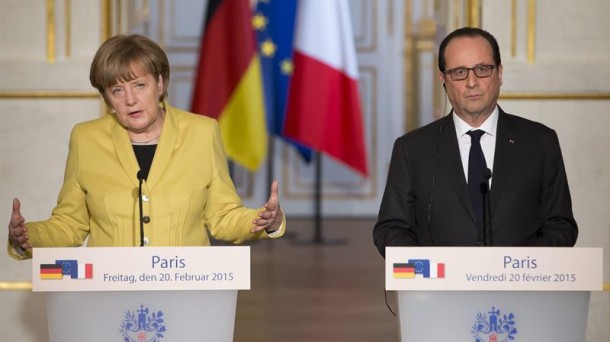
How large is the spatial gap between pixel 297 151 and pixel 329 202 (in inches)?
24.0

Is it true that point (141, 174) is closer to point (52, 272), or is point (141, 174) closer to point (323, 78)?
point (52, 272)

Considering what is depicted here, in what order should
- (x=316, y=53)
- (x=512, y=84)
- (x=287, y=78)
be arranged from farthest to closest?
(x=287, y=78), (x=316, y=53), (x=512, y=84)

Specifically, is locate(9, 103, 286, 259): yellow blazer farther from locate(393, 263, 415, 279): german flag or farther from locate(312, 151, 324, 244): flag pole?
locate(312, 151, 324, 244): flag pole

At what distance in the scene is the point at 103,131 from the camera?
2.92 meters

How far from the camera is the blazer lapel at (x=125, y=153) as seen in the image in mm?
2828

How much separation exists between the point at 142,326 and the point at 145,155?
0.70m

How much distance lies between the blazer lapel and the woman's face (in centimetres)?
4

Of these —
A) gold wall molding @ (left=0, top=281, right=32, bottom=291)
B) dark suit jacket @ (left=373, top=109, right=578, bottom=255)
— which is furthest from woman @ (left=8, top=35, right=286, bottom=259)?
gold wall molding @ (left=0, top=281, right=32, bottom=291)

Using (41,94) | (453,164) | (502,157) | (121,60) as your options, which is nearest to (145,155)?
(121,60)

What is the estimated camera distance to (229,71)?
27.7 ft

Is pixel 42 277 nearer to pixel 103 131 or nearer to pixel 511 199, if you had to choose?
pixel 103 131

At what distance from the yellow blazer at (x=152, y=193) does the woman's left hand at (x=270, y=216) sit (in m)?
0.04

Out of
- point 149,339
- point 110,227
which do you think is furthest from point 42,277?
point 110,227

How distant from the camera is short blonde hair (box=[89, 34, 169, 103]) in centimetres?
272
